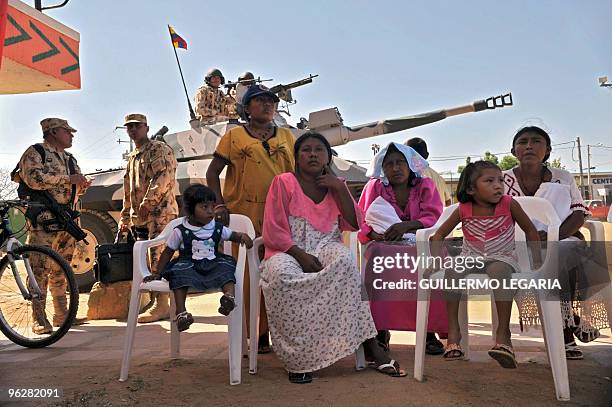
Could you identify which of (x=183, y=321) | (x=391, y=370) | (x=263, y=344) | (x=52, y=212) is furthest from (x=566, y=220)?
(x=52, y=212)

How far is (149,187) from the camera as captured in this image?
16.9 ft

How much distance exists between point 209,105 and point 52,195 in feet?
16.6

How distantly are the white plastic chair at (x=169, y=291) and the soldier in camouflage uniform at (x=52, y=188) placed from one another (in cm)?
152

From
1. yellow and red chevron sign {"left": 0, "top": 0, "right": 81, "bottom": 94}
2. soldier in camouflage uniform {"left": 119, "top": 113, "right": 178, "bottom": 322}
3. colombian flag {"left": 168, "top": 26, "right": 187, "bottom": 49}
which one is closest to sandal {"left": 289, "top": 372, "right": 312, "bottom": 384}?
soldier in camouflage uniform {"left": 119, "top": 113, "right": 178, "bottom": 322}

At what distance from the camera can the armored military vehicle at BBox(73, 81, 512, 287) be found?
820cm

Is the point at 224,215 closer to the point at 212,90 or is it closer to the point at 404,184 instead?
the point at 404,184

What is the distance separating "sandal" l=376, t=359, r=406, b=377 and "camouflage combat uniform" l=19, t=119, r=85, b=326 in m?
2.80

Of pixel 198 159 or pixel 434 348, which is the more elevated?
pixel 198 159

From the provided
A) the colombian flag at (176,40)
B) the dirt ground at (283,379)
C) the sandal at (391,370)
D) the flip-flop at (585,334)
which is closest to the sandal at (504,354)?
the dirt ground at (283,379)

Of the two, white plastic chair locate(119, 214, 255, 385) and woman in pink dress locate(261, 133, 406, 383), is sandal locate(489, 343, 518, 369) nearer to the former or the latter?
woman in pink dress locate(261, 133, 406, 383)

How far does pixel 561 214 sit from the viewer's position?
322cm

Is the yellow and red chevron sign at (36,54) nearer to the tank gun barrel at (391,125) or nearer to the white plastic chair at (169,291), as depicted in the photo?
the white plastic chair at (169,291)

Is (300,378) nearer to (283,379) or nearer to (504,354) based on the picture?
(283,379)

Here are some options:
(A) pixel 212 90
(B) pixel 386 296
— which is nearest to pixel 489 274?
(B) pixel 386 296
